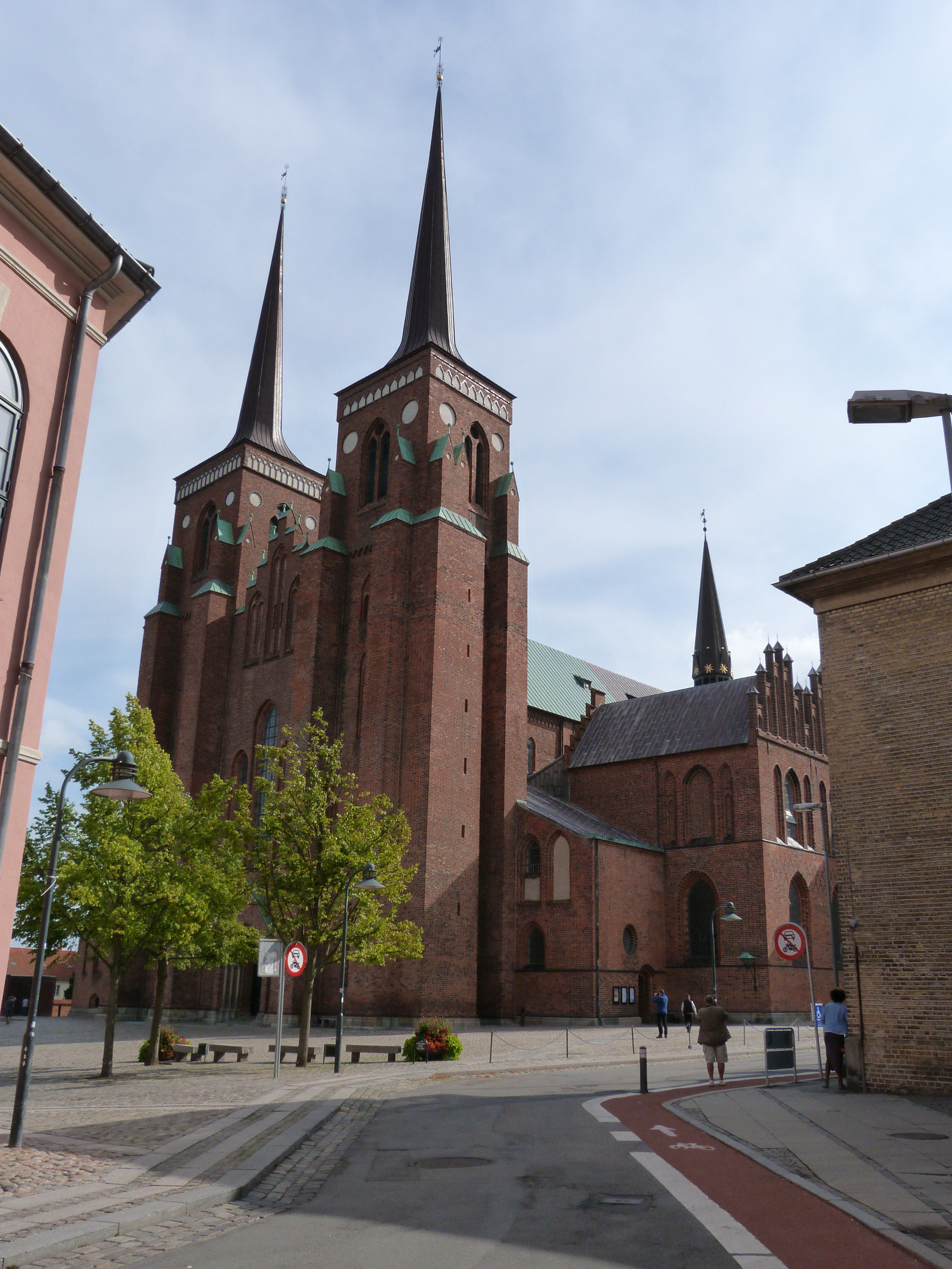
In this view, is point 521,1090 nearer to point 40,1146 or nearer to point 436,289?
point 40,1146

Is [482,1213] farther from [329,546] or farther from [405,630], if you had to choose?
[329,546]

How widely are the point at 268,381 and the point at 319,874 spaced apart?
124 ft

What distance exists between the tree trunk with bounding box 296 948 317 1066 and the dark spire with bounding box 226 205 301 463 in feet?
112

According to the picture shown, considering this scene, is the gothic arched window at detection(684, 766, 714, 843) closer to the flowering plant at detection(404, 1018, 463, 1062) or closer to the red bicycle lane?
the flowering plant at detection(404, 1018, 463, 1062)

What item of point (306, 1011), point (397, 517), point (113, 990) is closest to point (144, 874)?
point (113, 990)

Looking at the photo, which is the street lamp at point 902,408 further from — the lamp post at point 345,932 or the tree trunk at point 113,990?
the tree trunk at point 113,990

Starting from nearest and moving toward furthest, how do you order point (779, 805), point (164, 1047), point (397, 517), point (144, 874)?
point (144, 874) < point (164, 1047) < point (397, 517) < point (779, 805)

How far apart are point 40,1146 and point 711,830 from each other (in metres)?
35.4

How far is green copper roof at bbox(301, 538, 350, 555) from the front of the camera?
136ft

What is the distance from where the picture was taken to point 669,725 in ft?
155

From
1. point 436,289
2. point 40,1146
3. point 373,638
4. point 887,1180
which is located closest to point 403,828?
point 373,638

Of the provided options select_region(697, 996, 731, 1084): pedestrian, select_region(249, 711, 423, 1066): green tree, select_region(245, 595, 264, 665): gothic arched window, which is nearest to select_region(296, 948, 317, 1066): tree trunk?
select_region(249, 711, 423, 1066): green tree

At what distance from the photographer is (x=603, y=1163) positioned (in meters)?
10.2

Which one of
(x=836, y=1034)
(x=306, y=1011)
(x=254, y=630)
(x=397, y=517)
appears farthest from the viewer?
(x=254, y=630)
